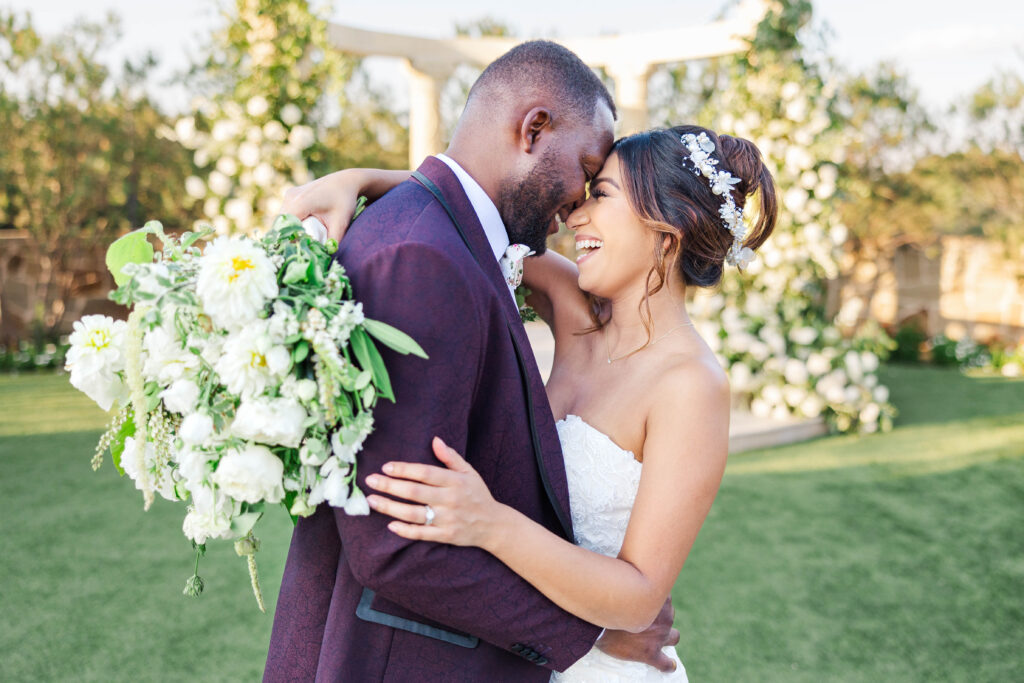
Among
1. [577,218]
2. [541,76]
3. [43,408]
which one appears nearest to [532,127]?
[541,76]

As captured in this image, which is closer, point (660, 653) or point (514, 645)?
point (514, 645)


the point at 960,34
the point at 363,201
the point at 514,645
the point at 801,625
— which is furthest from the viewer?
the point at 960,34

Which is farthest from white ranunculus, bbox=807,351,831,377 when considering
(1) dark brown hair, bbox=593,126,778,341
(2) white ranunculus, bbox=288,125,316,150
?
(1) dark brown hair, bbox=593,126,778,341

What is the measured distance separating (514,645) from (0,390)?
898 centimetres

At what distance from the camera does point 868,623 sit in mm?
4000

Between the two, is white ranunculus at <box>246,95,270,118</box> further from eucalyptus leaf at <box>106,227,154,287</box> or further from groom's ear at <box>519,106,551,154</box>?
eucalyptus leaf at <box>106,227,154,287</box>

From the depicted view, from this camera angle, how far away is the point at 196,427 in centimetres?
126

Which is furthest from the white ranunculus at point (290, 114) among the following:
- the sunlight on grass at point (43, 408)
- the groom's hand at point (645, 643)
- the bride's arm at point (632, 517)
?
the groom's hand at point (645, 643)

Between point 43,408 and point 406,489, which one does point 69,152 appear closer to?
point 43,408

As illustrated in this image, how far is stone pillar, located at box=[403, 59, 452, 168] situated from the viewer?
9.20 metres

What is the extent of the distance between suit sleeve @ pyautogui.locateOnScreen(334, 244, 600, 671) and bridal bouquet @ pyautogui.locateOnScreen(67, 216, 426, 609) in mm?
47

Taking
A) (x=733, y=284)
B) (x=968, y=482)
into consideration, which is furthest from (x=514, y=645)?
(x=733, y=284)

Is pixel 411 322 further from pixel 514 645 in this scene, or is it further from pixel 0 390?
pixel 0 390

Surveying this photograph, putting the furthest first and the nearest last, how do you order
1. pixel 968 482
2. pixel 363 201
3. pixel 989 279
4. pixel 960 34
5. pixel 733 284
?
pixel 960 34
pixel 989 279
pixel 733 284
pixel 968 482
pixel 363 201
